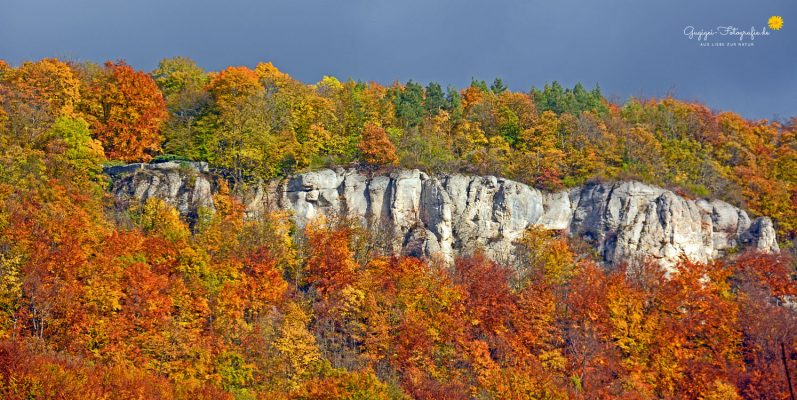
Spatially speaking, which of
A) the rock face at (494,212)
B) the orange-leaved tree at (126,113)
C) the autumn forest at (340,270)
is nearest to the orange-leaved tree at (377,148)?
the autumn forest at (340,270)

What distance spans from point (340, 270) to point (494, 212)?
14.1m

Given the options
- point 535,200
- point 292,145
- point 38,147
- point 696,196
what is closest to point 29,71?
point 38,147

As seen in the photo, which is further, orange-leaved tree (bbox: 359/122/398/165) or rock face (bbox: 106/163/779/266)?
orange-leaved tree (bbox: 359/122/398/165)

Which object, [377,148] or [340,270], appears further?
[377,148]

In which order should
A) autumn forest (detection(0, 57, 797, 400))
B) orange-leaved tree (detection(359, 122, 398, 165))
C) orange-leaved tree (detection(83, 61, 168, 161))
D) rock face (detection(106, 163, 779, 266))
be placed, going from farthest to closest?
orange-leaved tree (detection(359, 122, 398, 165)) < orange-leaved tree (detection(83, 61, 168, 161)) < rock face (detection(106, 163, 779, 266)) < autumn forest (detection(0, 57, 797, 400))

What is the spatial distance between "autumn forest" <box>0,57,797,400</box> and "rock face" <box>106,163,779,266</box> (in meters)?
1.37

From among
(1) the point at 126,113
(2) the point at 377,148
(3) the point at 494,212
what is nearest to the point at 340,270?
(2) the point at 377,148

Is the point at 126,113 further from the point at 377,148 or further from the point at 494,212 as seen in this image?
the point at 494,212

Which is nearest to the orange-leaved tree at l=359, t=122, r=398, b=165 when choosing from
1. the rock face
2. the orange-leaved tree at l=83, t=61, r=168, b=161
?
the rock face

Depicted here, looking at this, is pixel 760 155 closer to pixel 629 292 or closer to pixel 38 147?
pixel 629 292

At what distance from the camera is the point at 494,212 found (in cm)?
6369

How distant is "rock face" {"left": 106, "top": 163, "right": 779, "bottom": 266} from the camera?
61.6m

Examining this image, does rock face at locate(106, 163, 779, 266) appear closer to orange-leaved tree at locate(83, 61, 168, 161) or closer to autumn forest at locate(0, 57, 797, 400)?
autumn forest at locate(0, 57, 797, 400)

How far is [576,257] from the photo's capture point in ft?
206
